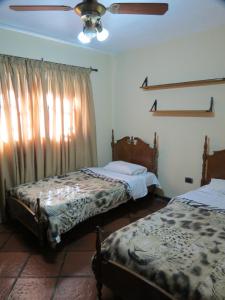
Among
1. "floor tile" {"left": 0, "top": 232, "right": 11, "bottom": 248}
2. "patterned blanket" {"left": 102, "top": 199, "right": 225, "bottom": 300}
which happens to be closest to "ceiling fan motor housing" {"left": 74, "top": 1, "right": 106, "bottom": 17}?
"patterned blanket" {"left": 102, "top": 199, "right": 225, "bottom": 300}

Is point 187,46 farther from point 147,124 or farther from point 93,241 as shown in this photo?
point 93,241

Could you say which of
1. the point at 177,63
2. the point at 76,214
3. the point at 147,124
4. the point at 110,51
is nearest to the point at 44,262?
the point at 76,214

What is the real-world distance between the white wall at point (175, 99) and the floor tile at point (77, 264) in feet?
6.34

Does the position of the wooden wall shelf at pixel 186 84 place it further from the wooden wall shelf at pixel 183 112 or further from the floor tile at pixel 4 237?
the floor tile at pixel 4 237

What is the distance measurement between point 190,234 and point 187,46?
2.69 meters

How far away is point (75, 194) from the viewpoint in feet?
9.09

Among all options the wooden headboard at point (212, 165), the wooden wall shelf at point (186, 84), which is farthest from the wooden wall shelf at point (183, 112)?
the wooden headboard at point (212, 165)

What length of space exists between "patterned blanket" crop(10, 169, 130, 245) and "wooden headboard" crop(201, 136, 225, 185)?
1150 millimetres

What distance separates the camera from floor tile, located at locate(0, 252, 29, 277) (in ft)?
7.04

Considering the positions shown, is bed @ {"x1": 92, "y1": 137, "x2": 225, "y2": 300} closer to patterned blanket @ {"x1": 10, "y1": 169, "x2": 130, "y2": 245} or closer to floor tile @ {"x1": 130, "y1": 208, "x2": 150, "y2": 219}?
patterned blanket @ {"x1": 10, "y1": 169, "x2": 130, "y2": 245}

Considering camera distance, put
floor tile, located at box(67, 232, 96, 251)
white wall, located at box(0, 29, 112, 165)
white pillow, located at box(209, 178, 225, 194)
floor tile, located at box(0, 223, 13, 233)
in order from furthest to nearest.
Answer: white wall, located at box(0, 29, 112, 165) → floor tile, located at box(0, 223, 13, 233) → white pillow, located at box(209, 178, 225, 194) → floor tile, located at box(67, 232, 96, 251)

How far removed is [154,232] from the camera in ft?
6.10

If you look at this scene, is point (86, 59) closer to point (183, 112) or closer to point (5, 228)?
point (183, 112)

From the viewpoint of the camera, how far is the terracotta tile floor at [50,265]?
6.27ft
